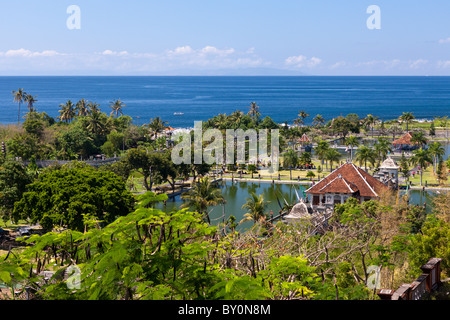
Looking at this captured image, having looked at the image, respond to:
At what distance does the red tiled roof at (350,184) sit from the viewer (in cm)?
4610

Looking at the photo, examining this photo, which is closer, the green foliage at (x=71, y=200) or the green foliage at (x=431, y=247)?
the green foliage at (x=431, y=247)

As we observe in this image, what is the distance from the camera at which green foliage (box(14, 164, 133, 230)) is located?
3744 centimetres

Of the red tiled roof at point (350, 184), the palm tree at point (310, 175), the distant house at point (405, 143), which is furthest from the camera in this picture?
the distant house at point (405, 143)

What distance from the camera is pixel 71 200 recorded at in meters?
38.0

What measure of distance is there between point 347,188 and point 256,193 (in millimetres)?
18817

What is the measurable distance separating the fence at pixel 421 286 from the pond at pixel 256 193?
108 ft

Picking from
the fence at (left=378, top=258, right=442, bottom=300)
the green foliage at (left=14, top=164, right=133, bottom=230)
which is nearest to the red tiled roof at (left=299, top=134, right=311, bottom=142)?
the green foliage at (left=14, top=164, right=133, bottom=230)

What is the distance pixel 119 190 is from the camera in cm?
4194

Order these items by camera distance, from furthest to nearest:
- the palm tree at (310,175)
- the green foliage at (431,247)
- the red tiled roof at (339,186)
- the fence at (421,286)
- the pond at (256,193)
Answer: the palm tree at (310,175), the pond at (256,193), the red tiled roof at (339,186), the green foliage at (431,247), the fence at (421,286)

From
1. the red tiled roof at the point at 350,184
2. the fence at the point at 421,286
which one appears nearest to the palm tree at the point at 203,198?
the red tiled roof at the point at 350,184

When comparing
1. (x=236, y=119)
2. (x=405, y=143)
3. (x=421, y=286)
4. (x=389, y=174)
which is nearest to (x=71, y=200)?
(x=421, y=286)

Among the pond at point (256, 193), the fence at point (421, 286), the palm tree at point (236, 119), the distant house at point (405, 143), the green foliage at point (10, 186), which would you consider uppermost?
the palm tree at point (236, 119)

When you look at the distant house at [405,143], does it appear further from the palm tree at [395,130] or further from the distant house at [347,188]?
the distant house at [347,188]
